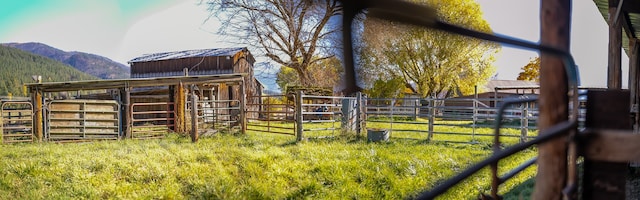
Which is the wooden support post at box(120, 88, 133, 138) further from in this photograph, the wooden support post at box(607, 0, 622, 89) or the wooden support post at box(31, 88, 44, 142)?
the wooden support post at box(607, 0, 622, 89)

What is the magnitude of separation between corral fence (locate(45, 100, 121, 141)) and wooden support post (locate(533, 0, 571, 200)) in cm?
379

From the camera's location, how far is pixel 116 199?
1.69 metres

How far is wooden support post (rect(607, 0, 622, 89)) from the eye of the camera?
4.65ft

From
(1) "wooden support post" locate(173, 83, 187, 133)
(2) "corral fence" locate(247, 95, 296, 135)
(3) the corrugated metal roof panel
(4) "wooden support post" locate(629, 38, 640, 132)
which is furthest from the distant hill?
(4) "wooden support post" locate(629, 38, 640, 132)

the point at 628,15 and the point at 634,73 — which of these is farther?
the point at 634,73

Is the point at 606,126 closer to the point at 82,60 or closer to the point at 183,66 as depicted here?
the point at 183,66

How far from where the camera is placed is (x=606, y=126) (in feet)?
0.56

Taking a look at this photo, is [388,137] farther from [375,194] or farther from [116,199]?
[116,199]

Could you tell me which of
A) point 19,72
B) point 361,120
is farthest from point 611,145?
point 19,72

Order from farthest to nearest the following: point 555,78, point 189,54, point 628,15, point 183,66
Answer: point 183,66
point 189,54
point 628,15
point 555,78

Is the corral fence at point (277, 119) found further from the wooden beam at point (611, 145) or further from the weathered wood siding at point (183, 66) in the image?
the wooden beam at point (611, 145)

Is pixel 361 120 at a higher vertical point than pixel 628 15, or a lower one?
lower

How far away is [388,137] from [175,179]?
1.55 meters

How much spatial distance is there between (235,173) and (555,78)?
6.60ft
